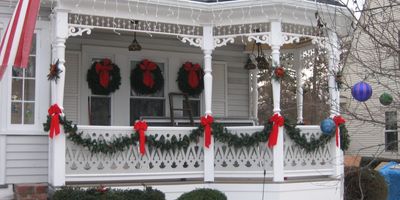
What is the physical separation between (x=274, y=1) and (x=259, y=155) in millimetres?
2764

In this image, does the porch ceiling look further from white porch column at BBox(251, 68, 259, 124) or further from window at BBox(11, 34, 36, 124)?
white porch column at BBox(251, 68, 259, 124)

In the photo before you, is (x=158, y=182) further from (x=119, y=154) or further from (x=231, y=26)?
(x=231, y=26)

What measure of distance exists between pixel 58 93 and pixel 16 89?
89 cm

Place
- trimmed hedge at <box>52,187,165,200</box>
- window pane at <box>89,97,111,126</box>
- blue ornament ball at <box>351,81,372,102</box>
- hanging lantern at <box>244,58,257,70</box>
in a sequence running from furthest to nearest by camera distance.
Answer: hanging lantern at <box>244,58,257,70</box> → window pane at <box>89,97,111,126</box> → trimmed hedge at <box>52,187,165,200</box> → blue ornament ball at <box>351,81,372,102</box>

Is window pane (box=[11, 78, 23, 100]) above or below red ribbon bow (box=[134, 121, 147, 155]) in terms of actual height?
above

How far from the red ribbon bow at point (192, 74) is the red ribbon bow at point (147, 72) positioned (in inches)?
33.7

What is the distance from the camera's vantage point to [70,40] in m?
11.0

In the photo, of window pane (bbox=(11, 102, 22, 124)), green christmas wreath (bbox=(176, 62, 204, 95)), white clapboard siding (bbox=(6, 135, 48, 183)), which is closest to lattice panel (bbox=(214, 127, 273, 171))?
green christmas wreath (bbox=(176, 62, 204, 95))

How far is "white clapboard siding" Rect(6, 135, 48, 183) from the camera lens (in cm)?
904

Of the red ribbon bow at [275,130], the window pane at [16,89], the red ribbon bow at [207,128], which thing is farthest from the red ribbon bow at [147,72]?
the red ribbon bow at [275,130]

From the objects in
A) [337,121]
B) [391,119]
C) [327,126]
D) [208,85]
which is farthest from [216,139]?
[391,119]

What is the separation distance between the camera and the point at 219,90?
12734 mm

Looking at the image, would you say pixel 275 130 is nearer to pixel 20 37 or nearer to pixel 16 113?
pixel 16 113

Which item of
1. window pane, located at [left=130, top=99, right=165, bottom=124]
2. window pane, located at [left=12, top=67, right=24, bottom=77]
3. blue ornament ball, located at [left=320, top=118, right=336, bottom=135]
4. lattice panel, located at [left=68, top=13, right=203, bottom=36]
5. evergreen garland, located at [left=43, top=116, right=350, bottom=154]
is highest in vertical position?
lattice panel, located at [left=68, top=13, right=203, bottom=36]
